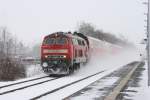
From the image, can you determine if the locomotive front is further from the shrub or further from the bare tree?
the bare tree

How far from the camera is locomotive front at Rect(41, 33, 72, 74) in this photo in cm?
2903

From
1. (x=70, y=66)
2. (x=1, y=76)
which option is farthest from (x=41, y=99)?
(x=70, y=66)

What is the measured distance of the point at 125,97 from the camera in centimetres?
1484

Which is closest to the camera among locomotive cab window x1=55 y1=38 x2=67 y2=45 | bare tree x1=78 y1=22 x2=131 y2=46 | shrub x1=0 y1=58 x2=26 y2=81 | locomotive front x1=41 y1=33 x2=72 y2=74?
shrub x1=0 y1=58 x2=26 y2=81

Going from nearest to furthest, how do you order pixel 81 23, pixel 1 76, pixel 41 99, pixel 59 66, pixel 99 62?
pixel 41 99 < pixel 1 76 < pixel 59 66 < pixel 99 62 < pixel 81 23

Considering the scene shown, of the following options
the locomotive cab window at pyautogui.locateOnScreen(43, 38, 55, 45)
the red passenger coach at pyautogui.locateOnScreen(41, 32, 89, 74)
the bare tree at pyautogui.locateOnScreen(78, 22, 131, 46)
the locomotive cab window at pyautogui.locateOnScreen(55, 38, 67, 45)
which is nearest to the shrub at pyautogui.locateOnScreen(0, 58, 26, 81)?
the red passenger coach at pyautogui.locateOnScreen(41, 32, 89, 74)

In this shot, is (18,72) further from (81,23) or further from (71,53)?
(81,23)

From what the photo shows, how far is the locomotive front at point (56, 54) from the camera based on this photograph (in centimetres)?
2903

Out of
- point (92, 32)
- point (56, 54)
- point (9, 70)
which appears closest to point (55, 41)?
point (56, 54)

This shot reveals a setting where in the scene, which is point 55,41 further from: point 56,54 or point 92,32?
point 92,32

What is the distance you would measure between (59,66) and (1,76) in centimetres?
451

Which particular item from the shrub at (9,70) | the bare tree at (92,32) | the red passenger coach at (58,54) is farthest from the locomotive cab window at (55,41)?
the bare tree at (92,32)

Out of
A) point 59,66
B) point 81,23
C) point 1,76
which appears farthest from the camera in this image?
point 81,23

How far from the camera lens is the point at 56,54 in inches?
1155
